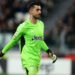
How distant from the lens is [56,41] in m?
12.0

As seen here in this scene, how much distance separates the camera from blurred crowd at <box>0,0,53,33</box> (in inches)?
520

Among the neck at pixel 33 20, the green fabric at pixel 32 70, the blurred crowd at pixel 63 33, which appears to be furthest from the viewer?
the blurred crowd at pixel 63 33

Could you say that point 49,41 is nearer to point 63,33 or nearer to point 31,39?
point 63,33

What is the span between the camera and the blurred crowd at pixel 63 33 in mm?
11906

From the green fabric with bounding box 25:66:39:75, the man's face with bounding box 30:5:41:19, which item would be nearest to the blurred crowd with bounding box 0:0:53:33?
the man's face with bounding box 30:5:41:19

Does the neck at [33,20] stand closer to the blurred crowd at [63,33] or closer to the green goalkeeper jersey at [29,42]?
the green goalkeeper jersey at [29,42]

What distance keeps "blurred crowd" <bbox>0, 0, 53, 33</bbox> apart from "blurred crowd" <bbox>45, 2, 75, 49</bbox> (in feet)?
2.30

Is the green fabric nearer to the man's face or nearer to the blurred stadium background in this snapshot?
the man's face

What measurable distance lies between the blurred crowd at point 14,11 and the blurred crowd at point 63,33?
2.30 feet

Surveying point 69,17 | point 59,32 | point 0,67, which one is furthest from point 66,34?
point 0,67

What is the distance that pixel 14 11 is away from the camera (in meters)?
13.7

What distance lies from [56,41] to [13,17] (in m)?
2.23

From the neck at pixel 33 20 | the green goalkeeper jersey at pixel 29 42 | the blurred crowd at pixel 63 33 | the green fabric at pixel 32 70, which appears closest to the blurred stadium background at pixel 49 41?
the blurred crowd at pixel 63 33

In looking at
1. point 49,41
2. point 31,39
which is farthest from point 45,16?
point 31,39
